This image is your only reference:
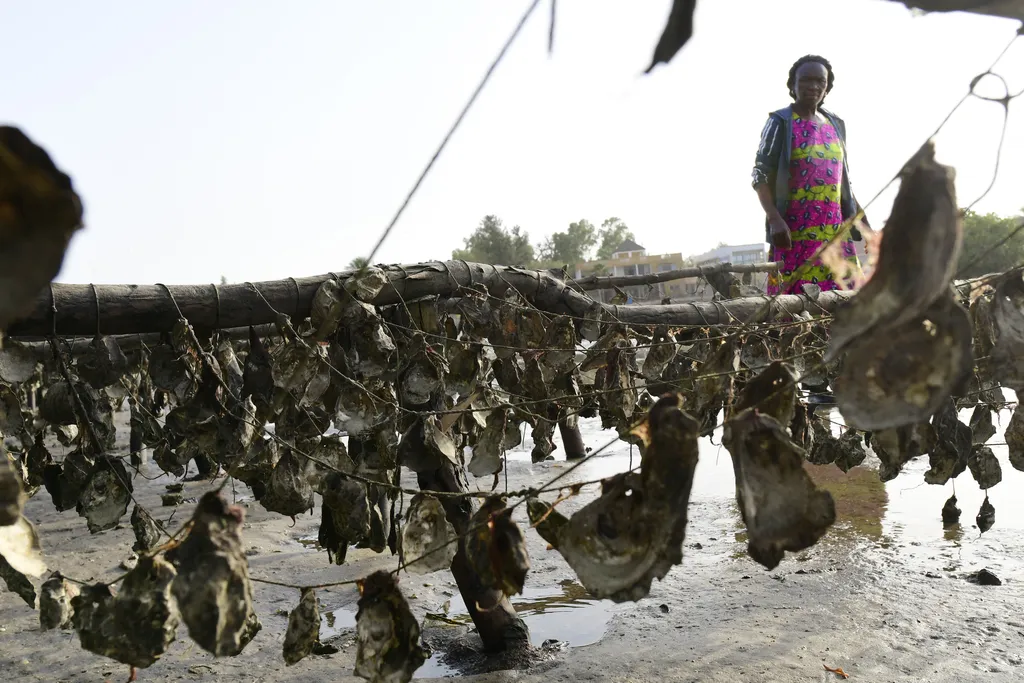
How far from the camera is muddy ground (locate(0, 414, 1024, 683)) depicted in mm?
3348

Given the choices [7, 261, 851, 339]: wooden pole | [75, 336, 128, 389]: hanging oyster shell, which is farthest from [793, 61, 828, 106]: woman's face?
[75, 336, 128, 389]: hanging oyster shell

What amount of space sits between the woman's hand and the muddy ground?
1.74 meters

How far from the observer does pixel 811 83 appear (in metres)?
4.89

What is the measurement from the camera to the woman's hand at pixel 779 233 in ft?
15.4

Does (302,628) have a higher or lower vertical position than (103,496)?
lower

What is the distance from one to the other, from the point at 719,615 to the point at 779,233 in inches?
83.8

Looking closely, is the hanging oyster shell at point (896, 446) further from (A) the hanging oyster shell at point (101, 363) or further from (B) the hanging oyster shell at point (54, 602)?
(A) the hanging oyster shell at point (101, 363)

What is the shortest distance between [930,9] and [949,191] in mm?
296

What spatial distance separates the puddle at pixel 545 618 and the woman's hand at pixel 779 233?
221 centimetres

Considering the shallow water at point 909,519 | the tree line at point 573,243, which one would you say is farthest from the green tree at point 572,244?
the shallow water at point 909,519

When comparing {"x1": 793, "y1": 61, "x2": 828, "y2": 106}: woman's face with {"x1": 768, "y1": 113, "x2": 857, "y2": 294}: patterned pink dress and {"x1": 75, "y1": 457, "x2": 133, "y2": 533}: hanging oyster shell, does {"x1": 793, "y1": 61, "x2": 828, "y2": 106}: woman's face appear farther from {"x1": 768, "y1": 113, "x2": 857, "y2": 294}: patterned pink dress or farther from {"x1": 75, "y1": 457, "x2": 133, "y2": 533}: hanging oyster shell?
{"x1": 75, "y1": 457, "x2": 133, "y2": 533}: hanging oyster shell

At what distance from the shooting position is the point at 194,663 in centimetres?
365

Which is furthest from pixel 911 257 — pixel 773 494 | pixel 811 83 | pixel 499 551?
pixel 811 83

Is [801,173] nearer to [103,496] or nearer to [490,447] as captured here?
[490,447]
